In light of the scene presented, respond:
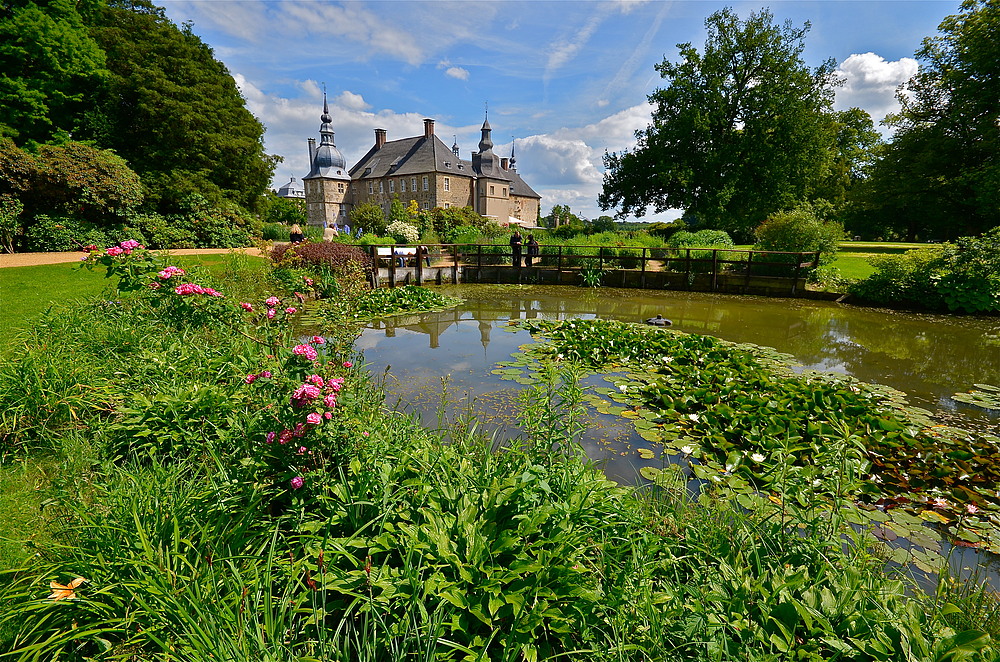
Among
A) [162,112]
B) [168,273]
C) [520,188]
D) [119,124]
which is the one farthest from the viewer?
[520,188]

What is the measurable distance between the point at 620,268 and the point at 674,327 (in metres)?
7.16

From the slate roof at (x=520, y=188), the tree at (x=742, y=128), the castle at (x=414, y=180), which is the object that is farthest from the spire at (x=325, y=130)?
the tree at (x=742, y=128)

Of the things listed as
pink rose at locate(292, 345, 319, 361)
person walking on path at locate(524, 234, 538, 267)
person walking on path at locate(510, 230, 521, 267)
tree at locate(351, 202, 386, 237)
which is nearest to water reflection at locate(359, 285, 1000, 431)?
person walking on path at locate(510, 230, 521, 267)

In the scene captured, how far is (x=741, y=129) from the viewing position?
24.6 meters

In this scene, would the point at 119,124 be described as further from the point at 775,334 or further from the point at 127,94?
the point at 775,334

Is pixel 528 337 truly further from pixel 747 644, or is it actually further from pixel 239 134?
pixel 239 134

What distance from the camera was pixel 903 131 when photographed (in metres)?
26.0

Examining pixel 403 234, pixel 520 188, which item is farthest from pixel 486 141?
pixel 403 234

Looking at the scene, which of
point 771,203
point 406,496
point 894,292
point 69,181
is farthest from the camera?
point 771,203

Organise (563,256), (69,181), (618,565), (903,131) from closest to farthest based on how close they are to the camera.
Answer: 1. (618,565)
2. (69,181)
3. (563,256)
4. (903,131)

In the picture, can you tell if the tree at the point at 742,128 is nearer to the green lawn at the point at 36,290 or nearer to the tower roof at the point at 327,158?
the green lawn at the point at 36,290

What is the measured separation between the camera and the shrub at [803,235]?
1403 cm

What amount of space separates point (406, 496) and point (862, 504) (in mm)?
3432

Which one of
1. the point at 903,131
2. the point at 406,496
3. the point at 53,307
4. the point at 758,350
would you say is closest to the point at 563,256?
the point at 758,350
